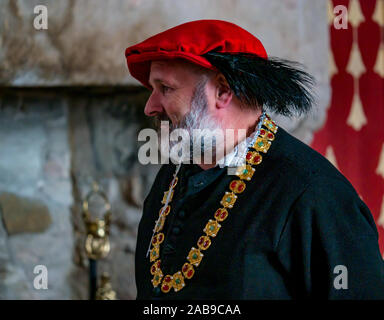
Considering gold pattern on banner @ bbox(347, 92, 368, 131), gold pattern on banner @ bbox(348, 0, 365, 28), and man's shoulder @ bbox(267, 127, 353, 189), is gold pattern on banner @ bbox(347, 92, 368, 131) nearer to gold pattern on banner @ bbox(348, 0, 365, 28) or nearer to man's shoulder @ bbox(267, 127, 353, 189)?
gold pattern on banner @ bbox(348, 0, 365, 28)

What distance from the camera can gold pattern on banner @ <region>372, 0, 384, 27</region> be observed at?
1840mm

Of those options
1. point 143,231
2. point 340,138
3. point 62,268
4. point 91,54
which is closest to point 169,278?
point 143,231

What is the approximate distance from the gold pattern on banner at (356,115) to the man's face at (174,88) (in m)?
0.96

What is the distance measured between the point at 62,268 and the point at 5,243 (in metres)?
0.19

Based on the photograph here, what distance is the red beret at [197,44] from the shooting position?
91 centimetres

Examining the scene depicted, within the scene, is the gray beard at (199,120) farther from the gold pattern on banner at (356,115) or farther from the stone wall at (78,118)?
the gold pattern on banner at (356,115)

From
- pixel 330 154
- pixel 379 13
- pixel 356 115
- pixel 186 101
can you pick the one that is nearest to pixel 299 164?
pixel 186 101

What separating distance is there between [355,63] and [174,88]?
3.34 ft

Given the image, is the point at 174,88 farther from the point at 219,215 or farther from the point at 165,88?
the point at 219,215

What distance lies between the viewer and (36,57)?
4.63ft

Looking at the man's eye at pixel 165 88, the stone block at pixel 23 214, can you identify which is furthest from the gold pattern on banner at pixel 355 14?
the stone block at pixel 23 214

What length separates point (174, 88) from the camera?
0.96 meters
